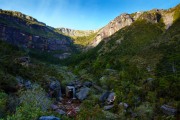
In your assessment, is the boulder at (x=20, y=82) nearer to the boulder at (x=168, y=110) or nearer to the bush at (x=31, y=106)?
the bush at (x=31, y=106)

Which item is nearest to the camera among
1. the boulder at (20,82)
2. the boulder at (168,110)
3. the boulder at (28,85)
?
the boulder at (168,110)

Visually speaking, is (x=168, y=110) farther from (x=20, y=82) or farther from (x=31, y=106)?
(x=20, y=82)

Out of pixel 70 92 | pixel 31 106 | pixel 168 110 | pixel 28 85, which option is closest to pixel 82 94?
pixel 70 92

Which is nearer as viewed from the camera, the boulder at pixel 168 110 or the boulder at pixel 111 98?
the boulder at pixel 168 110

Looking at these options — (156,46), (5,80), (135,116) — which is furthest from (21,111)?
(156,46)

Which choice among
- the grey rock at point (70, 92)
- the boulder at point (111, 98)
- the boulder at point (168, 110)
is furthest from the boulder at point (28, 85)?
the boulder at point (168, 110)

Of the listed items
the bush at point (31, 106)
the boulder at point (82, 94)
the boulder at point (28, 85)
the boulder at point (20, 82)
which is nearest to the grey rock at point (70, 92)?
the boulder at point (82, 94)

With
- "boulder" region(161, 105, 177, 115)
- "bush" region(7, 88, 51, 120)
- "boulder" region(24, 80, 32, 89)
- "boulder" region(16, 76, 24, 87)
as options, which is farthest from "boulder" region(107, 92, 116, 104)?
"bush" region(7, 88, 51, 120)

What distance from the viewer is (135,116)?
56812 millimetres

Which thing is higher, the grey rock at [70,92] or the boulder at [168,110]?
the grey rock at [70,92]

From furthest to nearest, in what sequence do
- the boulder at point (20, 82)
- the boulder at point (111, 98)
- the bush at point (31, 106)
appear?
the boulder at point (111, 98) < the boulder at point (20, 82) < the bush at point (31, 106)

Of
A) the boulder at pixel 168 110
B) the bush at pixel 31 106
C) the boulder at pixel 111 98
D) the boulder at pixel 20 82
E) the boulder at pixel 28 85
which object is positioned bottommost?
the boulder at pixel 168 110

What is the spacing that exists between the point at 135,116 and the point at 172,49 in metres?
95.1

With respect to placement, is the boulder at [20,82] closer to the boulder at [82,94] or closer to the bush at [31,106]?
the bush at [31,106]
